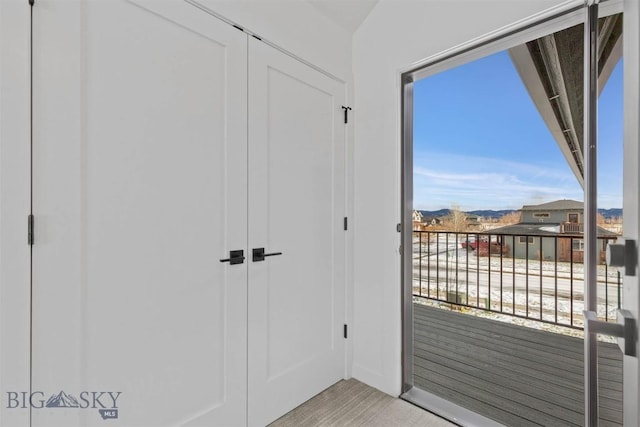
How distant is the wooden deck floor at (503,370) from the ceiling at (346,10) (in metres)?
2.76

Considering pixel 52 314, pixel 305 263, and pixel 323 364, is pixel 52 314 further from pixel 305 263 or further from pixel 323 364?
pixel 323 364

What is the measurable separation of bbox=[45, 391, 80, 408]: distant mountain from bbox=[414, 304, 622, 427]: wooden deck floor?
208 centimetres

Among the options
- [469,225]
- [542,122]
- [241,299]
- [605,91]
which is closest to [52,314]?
[241,299]

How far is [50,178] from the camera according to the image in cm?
113

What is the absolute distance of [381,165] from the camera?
7.29 ft

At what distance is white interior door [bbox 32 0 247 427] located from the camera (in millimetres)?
1141

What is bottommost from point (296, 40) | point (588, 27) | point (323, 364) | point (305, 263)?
point (323, 364)

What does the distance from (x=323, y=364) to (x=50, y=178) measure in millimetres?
1924

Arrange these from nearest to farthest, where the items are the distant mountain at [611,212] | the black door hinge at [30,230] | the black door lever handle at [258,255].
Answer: the distant mountain at [611,212] < the black door hinge at [30,230] < the black door lever handle at [258,255]

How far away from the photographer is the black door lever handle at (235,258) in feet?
5.46

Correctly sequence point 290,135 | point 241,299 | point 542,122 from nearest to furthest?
point 241,299
point 290,135
point 542,122

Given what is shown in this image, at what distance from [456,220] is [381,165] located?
2146 mm

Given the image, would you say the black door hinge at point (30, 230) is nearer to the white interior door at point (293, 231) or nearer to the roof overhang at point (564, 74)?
the white interior door at point (293, 231)

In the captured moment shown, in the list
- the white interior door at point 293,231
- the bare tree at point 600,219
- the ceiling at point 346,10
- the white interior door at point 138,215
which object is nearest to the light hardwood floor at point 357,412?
the white interior door at point 293,231
